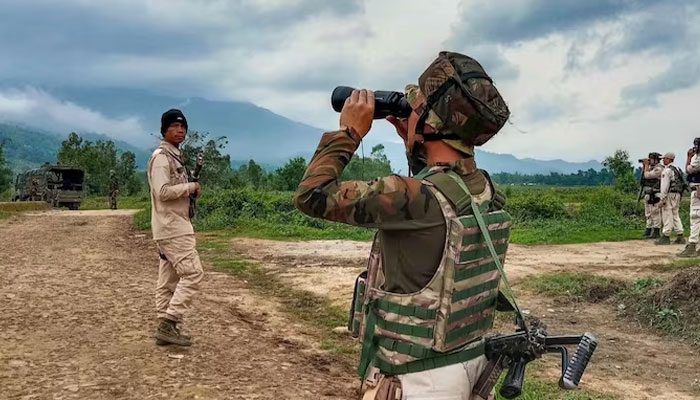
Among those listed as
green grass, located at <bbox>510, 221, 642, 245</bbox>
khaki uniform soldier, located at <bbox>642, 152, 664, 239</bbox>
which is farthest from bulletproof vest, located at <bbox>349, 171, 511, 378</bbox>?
khaki uniform soldier, located at <bbox>642, 152, 664, 239</bbox>

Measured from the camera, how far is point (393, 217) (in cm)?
195

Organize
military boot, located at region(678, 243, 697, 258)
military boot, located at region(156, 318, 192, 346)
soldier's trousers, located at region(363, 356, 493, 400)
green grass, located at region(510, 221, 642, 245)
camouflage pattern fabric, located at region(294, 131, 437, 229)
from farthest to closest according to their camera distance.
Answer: green grass, located at region(510, 221, 642, 245) → military boot, located at region(678, 243, 697, 258) → military boot, located at region(156, 318, 192, 346) → soldier's trousers, located at region(363, 356, 493, 400) → camouflage pattern fabric, located at region(294, 131, 437, 229)

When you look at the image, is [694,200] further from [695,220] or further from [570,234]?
[570,234]

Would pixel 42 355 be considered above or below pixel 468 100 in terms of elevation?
below

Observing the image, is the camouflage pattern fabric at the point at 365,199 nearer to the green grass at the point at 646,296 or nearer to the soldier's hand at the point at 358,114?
the soldier's hand at the point at 358,114

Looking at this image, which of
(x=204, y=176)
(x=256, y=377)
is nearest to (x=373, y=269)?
(x=256, y=377)

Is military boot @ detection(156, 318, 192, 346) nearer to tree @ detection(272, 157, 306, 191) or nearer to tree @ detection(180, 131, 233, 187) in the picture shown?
tree @ detection(180, 131, 233, 187)

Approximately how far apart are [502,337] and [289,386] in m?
3.05

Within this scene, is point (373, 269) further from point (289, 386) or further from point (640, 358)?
point (640, 358)

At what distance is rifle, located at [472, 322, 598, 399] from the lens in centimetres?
215

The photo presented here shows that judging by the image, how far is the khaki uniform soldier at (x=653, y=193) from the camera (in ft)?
49.3

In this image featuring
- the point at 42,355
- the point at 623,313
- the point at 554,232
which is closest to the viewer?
the point at 42,355

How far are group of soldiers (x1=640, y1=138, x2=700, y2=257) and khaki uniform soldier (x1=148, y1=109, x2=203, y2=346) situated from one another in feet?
31.7

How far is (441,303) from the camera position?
78.8 inches
